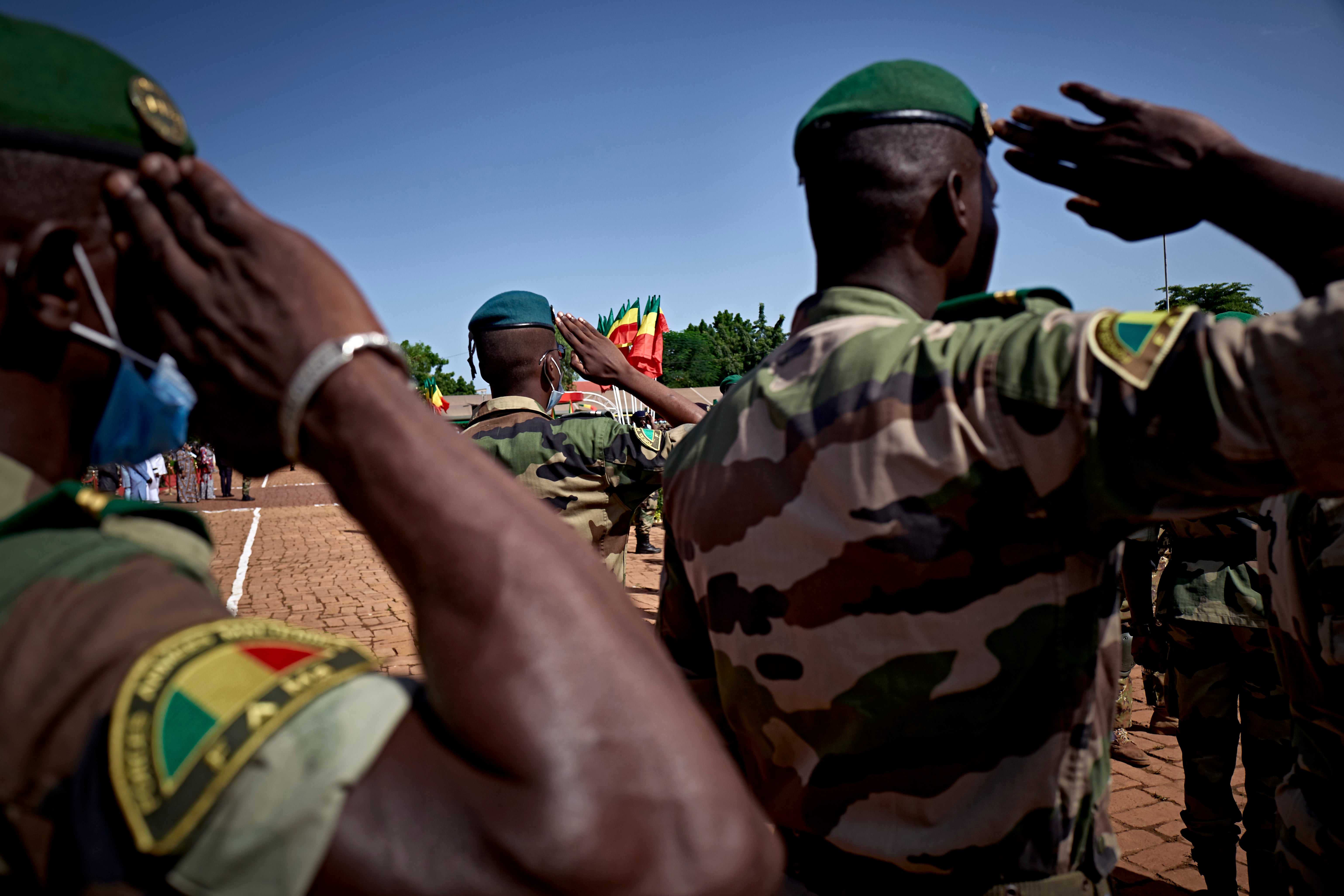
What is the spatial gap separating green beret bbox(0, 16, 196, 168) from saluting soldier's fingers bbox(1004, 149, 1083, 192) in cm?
158

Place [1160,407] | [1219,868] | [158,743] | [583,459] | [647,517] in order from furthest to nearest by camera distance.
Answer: [647,517], [583,459], [1219,868], [1160,407], [158,743]

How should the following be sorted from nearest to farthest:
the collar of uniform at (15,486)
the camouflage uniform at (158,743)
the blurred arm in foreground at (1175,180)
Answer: the camouflage uniform at (158,743) → the collar of uniform at (15,486) → the blurred arm in foreground at (1175,180)

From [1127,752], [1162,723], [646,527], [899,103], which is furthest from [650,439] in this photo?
[646,527]

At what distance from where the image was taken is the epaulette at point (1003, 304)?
158cm

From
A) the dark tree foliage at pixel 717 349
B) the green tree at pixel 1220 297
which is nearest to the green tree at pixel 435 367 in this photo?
the dark tree foliage at pixel 717 349

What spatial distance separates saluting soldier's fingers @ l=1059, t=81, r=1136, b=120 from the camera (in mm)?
1598

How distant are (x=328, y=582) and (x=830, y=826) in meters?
10.9

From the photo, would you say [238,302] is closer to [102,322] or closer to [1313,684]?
[102,322]

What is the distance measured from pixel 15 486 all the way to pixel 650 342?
831 centimetres

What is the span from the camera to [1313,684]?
224cm

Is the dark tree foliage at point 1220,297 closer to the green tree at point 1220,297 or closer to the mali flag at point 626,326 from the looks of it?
the green tree at point 1220,297

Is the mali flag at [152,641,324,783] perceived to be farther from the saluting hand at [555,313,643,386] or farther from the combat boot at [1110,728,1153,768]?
the combat boot at [1110,728,1153,768]

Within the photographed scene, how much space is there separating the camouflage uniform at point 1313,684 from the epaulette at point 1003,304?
1213mm

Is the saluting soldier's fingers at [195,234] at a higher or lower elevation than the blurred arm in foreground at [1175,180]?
lower
